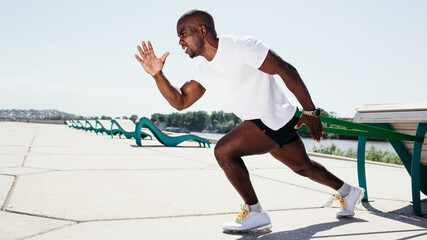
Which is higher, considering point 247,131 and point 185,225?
point 247,131

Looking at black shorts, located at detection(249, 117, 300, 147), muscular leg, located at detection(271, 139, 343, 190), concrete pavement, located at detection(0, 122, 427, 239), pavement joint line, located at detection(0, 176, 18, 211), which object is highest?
black shorts, located at detection(249, 117, 300, 147)

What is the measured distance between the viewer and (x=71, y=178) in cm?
428

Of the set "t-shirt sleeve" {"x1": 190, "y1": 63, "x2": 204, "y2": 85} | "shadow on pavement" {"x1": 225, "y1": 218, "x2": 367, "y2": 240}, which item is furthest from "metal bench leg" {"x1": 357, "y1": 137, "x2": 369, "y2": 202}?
"t-shirt sleeve" {"x1": 190, "y1": 63, "x2": 204, "y2": 85}

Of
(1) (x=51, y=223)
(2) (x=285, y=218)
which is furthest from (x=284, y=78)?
(1) (x=51, y=223)

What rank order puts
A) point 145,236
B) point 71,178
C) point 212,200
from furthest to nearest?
point 71,178
point 212,200
point 145,236

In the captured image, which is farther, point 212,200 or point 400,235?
point 212,200

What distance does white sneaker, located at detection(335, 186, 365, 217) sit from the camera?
2846 millimetres

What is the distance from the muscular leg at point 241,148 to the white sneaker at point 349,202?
2.81 ft

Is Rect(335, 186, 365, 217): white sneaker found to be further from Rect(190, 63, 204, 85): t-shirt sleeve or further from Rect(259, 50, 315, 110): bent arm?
Rect(190, 63, 204, 85): t-shirt sleeve

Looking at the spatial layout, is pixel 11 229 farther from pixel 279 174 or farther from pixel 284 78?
pixel 279 174

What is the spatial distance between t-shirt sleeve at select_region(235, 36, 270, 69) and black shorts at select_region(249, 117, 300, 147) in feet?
1.33

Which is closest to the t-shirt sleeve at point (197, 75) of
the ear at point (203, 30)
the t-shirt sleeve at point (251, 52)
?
the ear at point (203, 30)

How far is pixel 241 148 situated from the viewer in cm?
247

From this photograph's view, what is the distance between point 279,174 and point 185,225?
125 inches
